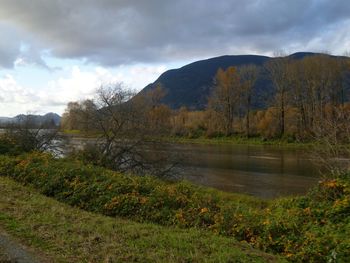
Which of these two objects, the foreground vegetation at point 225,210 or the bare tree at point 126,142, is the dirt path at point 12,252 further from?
the bare tree at point 126,142

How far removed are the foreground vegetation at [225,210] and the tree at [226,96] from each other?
5781 cm

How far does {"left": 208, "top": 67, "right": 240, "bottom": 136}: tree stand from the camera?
228 feet

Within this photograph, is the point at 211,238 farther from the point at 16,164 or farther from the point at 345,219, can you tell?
the point at 16,164

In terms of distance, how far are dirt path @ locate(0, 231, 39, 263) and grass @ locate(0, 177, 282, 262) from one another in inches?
6.4

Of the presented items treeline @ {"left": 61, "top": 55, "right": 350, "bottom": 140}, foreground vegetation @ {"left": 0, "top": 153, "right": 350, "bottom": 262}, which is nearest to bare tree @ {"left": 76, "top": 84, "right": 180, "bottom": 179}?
foreground vegetation @ {"left": 0, "top": 153, "right": 350, "bottom": 262}

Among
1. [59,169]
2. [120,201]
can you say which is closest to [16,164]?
[59,169]

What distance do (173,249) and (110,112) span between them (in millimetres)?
17807

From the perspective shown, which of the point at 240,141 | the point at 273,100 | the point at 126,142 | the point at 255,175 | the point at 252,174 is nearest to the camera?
the point at 126,142

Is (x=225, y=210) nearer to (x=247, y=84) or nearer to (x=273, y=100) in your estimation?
(x=273, y=100)

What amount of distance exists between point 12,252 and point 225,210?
5.06 meters

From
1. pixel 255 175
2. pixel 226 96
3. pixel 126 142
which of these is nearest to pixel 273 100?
pixel 226 96

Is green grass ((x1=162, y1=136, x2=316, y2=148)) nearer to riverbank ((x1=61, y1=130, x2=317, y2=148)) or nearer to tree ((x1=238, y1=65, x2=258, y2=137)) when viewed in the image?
riverbank ((x1=61, y1=130, x2=317, y2=148))

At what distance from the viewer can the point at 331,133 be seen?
14461mm

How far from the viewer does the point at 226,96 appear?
70875 mm
